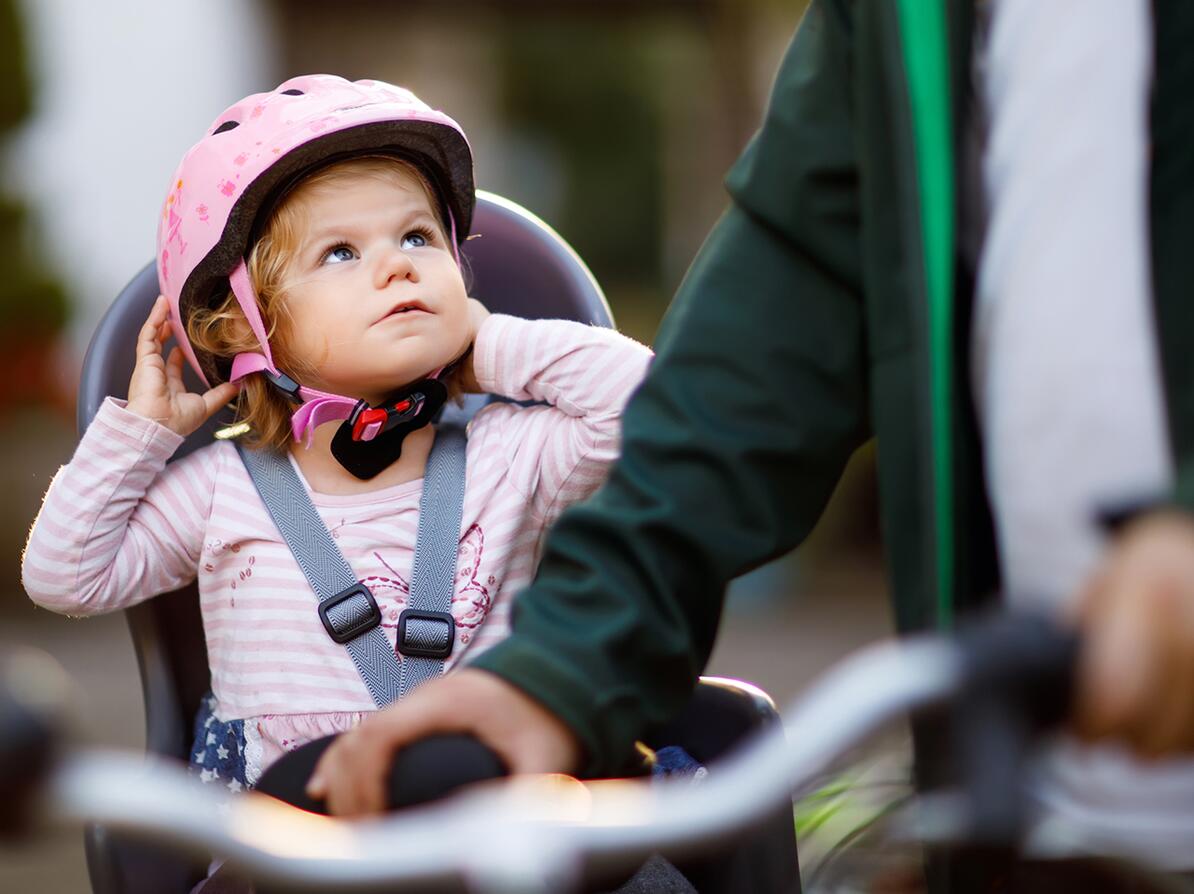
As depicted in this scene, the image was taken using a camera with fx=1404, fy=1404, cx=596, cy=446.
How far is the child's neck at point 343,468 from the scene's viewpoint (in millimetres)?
1983

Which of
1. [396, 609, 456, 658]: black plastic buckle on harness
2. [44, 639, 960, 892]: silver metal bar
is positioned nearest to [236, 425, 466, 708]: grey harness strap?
[396, 609, 456, 658]: black plastic buckle on harness

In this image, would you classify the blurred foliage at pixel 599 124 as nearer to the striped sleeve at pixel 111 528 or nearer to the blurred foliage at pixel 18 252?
the blurred foliage at pixel 18 252

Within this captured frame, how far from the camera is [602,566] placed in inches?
47.4

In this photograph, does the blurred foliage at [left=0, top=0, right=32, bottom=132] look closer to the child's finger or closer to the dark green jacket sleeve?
the child's finger

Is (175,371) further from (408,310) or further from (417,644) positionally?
(417,644)

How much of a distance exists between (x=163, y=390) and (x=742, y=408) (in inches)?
38.1

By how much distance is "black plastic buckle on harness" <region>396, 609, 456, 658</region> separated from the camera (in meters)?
1.76

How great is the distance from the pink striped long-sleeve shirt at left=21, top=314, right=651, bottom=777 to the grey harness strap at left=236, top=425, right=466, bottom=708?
0.09 feet

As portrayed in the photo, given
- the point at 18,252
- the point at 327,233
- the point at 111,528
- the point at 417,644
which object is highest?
the point at 327,233

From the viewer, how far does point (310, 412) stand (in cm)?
192

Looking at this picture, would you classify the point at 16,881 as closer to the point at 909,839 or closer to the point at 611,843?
the point at 909,839

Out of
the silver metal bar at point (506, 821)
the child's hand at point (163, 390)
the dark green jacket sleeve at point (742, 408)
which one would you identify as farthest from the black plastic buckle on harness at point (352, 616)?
the silver metal bar at point (506, 821)

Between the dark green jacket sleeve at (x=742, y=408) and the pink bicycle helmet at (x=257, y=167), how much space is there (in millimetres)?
703

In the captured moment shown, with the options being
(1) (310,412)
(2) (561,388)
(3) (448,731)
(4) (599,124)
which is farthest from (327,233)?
(4) (599,124)
